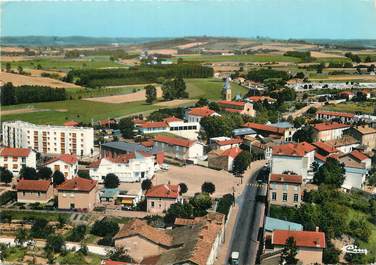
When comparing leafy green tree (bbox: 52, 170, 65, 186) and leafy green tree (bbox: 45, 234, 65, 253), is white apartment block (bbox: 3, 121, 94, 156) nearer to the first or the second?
leafy green tree (bbox: 52, 170, 65, 186)

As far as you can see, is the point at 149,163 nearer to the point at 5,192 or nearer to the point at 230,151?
the point at 230,151

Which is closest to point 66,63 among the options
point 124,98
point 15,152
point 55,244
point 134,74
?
point 134,74

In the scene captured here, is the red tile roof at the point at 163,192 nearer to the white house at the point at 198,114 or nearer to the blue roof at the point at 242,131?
the blue roof at the point at 242,131

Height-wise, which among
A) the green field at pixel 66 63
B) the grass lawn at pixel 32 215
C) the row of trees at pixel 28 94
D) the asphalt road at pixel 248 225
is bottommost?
the grass lawn at pixel 32 215

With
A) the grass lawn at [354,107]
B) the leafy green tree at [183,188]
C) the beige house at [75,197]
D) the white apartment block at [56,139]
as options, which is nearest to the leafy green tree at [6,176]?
the beige house at [75,197]

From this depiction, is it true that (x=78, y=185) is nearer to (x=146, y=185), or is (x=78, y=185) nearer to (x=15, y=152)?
(x=146, y=185)

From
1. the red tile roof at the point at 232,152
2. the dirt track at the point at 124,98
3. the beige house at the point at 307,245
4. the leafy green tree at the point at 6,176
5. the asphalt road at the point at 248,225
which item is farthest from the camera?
the dirt track at the point at 124,98

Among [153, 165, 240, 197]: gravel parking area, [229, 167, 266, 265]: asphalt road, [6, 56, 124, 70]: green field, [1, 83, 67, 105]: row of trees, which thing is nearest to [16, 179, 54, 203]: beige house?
[153, 165, 240, 197]: gravel parking area
